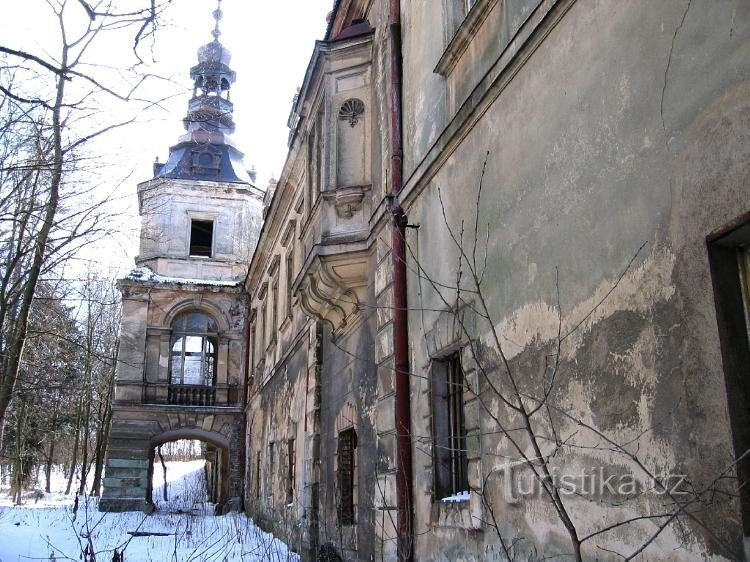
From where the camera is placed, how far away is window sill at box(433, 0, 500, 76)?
7.00 metres

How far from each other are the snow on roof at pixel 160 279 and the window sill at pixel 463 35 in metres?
19.2

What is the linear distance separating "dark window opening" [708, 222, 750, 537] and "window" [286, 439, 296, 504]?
12.4 m

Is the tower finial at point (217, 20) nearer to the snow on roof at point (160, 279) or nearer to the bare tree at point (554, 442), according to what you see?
the snow on roof at point (160, 279)

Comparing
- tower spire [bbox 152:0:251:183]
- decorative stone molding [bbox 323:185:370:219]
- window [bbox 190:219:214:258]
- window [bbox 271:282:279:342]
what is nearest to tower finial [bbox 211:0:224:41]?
tower spire [bbox 152:0:251:183]

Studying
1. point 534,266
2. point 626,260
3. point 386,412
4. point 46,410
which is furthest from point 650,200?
point 46,410

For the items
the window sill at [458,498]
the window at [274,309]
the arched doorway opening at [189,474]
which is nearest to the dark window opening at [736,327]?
the window sill at [458,498]

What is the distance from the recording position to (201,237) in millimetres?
28750

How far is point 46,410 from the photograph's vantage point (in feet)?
119

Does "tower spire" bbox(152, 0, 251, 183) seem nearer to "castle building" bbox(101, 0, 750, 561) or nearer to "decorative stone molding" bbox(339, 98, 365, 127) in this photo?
"castle building" bbox(101, 0, 750, 561)

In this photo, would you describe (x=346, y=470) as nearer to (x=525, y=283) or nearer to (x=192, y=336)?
(x=525, y=283)

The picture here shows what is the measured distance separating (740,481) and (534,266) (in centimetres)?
247

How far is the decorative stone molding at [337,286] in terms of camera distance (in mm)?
10344

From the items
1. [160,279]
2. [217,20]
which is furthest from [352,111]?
[217,20]

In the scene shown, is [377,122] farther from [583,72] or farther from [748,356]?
[748,356]
